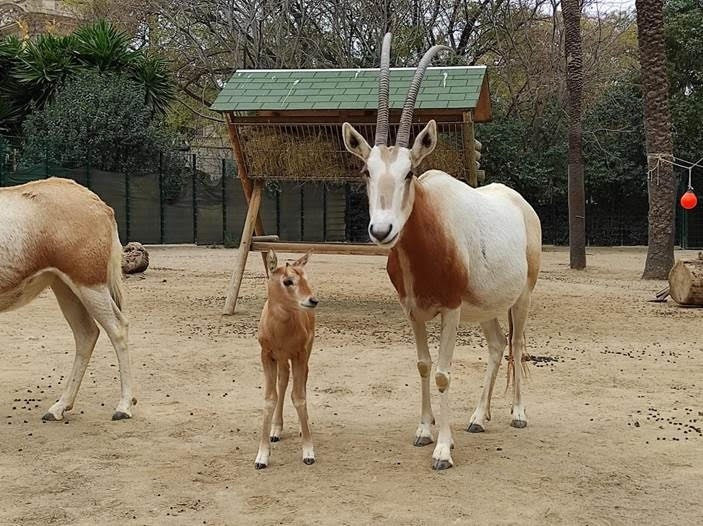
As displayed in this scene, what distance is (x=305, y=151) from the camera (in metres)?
10.9

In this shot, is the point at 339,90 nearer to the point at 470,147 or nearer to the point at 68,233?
the point at 470,147

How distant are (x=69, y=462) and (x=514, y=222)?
3.26 m

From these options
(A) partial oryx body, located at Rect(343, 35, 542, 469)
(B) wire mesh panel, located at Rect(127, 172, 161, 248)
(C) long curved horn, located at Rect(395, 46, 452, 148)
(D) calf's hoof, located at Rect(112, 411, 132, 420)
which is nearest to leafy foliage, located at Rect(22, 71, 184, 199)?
(B) wire mesh panel, located at Rect(127, 172, 161, 248)

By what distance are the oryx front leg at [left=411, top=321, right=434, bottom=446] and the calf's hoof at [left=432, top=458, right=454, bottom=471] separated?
0.45 meters

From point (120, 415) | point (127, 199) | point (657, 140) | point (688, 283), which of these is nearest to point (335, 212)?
point (127, 199)

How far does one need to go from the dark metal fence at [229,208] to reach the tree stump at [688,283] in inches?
472

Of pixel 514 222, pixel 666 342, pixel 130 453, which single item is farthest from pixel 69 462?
pixel 666 342

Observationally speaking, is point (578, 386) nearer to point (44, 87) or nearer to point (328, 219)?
point (328, 219)

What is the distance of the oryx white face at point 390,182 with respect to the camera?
439 cm

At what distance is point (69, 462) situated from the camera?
16.0ft

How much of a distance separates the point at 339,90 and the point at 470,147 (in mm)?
1890

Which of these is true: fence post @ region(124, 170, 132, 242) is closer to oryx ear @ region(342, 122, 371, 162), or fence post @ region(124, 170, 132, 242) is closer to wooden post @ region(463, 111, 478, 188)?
wooden post @ region(463, 111, 478, 188)

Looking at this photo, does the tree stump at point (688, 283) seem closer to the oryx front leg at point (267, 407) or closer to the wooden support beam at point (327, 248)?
the wooden support beam at point (327, 248)

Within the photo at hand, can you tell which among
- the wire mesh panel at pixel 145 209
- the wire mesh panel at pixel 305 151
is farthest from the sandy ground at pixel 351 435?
the wire mesh panel at pixel 145 209
